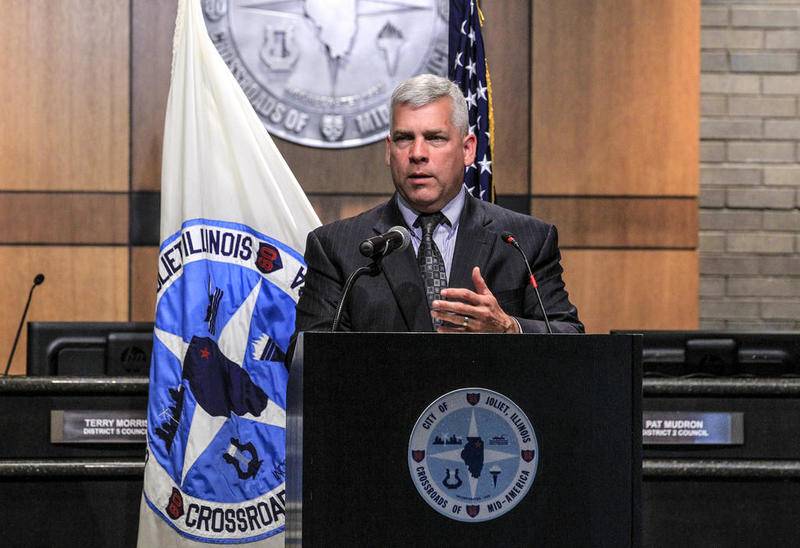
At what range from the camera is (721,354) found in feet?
9.77

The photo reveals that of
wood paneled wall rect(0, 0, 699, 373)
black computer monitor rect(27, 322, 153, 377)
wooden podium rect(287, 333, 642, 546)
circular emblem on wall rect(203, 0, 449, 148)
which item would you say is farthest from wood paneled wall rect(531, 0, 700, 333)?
wooden podium rect(287, 333, 642, 546)

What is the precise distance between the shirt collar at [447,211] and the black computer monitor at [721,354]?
126cm

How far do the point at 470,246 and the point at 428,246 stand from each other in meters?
0.08

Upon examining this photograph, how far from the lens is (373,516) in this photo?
1.29 m

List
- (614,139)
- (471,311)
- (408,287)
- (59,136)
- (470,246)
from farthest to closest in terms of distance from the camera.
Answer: (614,139) < (59,136) < (470,246) < (408,287) < (471,311)

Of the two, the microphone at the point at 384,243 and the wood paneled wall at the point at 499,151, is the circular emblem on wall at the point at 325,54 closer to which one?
the wood paneled wall at the point at 499,151

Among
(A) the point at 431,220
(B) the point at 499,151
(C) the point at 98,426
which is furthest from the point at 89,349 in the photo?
(B) the point at 499,151

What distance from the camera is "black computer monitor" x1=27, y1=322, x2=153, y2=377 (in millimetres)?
2990

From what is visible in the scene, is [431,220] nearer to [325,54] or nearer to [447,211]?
[447,211]

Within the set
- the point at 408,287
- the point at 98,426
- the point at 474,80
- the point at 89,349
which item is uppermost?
the point at 474,80

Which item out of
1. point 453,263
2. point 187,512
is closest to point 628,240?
point 187,512

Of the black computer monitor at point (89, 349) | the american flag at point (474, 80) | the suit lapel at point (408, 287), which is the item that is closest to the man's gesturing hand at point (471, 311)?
the suit lapel at point (408, 287)

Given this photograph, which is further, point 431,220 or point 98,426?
point 98,426

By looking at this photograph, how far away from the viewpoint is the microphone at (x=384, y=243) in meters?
1.46
